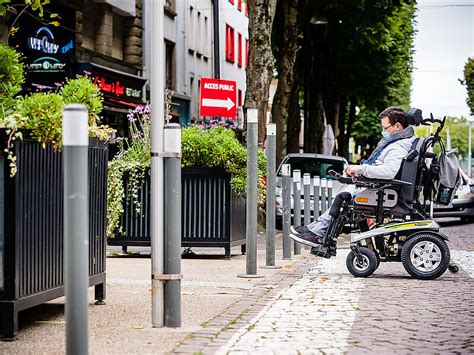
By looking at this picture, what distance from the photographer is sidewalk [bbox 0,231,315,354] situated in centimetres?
646

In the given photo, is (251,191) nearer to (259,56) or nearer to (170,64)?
(259,56)

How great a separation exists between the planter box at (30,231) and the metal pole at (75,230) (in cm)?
161

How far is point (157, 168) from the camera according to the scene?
6926 millimetres

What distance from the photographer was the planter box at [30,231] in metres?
6.50

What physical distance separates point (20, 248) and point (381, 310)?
9.57ft

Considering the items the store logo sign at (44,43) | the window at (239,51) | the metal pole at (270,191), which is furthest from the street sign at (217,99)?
the window at (239,51)

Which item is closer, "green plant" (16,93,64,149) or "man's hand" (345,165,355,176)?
"green plant" (16,93,64,149)

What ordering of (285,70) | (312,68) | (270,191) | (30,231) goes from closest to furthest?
1. (30,231)
2. (270,191)
3. (285,70)
4. (312,68)

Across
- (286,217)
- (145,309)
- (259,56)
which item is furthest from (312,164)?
(145,309)

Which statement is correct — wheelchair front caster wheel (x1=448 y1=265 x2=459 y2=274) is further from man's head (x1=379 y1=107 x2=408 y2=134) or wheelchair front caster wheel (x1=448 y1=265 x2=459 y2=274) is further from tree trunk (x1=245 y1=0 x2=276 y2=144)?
tree trunk (x1=245 y1=0 x2=276 y2=144)

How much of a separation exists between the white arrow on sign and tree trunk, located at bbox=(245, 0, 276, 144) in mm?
1086

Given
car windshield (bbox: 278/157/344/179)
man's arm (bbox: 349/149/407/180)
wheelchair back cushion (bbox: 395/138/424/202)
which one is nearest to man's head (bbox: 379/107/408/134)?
wheelchair back cushion (bbox: 395/138/424/202)

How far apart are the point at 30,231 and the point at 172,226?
2.86 ft

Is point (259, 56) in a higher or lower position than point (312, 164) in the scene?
higher
